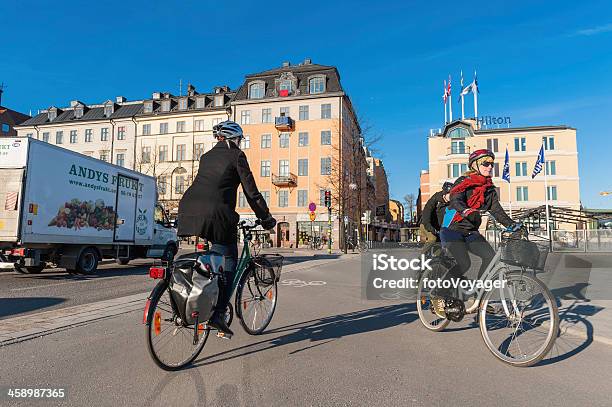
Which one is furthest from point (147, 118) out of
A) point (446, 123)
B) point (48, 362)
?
point (48, 362)

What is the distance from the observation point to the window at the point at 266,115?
52000 mm

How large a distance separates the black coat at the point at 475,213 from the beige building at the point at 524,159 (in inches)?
2152

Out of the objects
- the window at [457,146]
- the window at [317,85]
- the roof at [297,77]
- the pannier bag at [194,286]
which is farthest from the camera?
the window at [457,146]

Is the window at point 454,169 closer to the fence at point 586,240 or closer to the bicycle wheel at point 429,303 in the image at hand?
the fence at point 586,240

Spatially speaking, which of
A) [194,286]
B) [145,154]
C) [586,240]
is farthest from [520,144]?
[194,286]

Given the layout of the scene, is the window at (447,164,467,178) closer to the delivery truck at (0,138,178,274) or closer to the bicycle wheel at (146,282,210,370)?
the delivery truck at (0,138,178,274)

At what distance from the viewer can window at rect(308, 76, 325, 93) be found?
50.7 metres

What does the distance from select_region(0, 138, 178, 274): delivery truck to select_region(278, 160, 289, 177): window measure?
36.2 meters

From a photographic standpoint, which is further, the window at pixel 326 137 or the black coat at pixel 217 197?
the window at pixel 326 137

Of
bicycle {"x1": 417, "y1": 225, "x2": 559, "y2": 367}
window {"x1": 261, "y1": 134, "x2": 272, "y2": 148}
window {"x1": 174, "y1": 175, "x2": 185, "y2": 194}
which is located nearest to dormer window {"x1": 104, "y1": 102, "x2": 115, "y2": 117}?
window {"x1": 174, "y1": 175, "x2": 185, "y2": 194}

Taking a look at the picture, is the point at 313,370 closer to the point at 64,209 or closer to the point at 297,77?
the point at 64,209

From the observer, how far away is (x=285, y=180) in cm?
4991

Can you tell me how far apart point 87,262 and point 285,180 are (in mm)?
37935

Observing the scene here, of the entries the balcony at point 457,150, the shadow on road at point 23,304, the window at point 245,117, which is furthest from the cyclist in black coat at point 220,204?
the balcony at point 457,150
